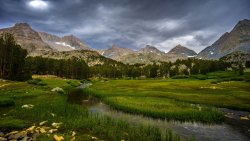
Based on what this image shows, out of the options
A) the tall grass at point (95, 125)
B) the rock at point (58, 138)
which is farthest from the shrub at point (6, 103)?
the rock at point (58, 138)

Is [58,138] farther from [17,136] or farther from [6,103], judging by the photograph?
[6,103]

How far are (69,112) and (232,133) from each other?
2398 cm

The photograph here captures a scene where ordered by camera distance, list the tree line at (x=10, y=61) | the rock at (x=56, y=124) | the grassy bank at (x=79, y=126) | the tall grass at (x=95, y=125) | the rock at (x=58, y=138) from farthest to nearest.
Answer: the tree line at (x=10, y=61)
the rock at (x=56, y=124)
the tall grass at (x=95, y=125)
the grassy bank at (x=79, y=126)
the rock at (x=58, y=138)

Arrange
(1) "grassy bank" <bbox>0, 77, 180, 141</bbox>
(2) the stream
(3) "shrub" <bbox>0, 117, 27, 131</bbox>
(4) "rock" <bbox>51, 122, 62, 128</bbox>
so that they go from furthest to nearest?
(2) the stream, (4) "rock" <bbox>51, 122, 62, 128</bbox>, (3) "shrub" <bbox>0, 117, 27, 131</bbox>, (1) "grassy bank" <bbox>0, 77, 180, 141</bbox>

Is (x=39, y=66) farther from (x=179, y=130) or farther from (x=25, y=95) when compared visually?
(x=179, y=130)

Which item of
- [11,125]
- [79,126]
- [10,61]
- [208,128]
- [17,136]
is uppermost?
[10,61]

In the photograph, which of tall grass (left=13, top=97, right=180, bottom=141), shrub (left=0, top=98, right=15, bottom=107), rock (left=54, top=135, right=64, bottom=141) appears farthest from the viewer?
shrub (left=0, top=98, right=15, bottom=107)

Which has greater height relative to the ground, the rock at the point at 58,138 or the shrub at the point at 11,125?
the shrub at the point at 11,125

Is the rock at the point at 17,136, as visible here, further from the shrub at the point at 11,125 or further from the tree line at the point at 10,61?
the tree line at the point at 10,61

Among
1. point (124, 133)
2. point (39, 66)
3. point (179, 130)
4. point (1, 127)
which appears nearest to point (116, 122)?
point (124, 133)

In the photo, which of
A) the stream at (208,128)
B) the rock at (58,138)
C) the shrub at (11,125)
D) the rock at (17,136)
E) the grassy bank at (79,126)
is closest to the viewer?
the rock at (58,138)

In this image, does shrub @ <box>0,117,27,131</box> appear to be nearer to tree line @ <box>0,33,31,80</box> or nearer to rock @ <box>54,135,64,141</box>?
rock @ <box>54,135,64,141</box>

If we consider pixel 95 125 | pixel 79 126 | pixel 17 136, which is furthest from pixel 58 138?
pixel 95 125

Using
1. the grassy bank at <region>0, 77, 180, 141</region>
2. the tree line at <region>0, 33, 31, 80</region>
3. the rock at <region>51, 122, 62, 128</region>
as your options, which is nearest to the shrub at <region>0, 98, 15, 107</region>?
the grassy bank at <region>0, 77, 180, 141</region>
